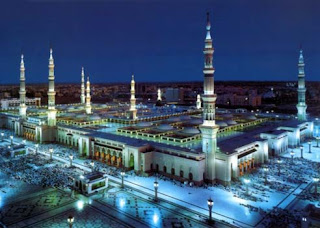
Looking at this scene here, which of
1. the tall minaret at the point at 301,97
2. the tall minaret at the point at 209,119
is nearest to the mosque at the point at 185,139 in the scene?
the tall minaret at the point at 209,119

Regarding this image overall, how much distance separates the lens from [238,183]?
2511 centimetres

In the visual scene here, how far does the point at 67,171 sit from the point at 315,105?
79.7 meters

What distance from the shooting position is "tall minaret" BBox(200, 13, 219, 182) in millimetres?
25531

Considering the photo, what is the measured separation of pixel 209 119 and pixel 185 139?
584 centimetres

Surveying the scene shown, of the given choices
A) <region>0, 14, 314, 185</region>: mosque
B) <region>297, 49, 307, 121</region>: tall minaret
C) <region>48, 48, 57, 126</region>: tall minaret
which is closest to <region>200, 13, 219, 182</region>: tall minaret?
<region>0, 14, 314, 185</region>: mosque

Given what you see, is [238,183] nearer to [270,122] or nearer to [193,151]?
[193,151]

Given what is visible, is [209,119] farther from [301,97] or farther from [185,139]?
[301,97]

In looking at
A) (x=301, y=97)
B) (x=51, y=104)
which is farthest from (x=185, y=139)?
(x=301, y=97)

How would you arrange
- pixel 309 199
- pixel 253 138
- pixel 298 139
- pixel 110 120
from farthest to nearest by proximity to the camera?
pixel 110 120 < pixel 298 139 < pixel 253 138 < pixel 309 199

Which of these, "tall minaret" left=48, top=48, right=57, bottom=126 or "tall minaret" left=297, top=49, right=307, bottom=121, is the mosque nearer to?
"tall minaret" left=48, top=48, right=57, bottom=126

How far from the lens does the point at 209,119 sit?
85.6 ft

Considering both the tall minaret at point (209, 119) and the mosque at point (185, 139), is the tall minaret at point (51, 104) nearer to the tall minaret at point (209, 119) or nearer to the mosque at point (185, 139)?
the mosque at point (185, 139)

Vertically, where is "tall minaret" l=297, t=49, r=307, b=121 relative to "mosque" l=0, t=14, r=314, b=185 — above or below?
above

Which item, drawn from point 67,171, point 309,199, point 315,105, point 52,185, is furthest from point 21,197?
point 315,105
